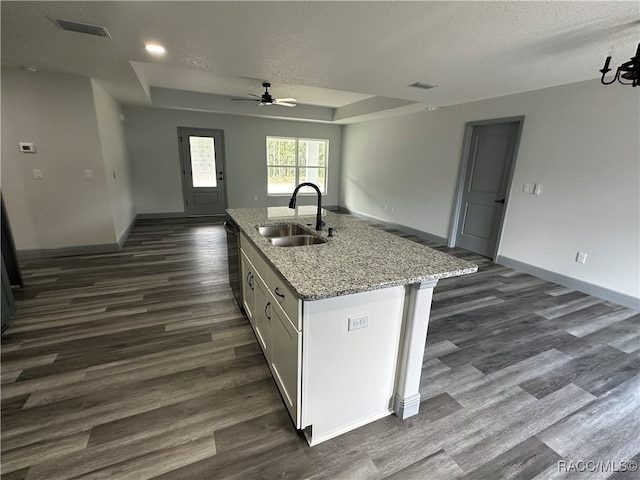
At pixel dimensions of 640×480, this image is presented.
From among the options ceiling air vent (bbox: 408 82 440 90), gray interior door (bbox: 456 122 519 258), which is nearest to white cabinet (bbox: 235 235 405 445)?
ceiling air vent (bbox: 408 82 440 90)

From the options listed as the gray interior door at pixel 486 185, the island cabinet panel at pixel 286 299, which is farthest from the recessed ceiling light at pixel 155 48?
the gray interior door at pixel 486 185

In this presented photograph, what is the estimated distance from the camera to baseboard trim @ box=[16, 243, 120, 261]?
12.9 feet

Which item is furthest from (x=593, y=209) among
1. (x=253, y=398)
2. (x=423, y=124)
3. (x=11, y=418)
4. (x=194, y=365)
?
(x=11, y=418)

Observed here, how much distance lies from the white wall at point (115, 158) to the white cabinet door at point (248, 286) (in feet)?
10.2

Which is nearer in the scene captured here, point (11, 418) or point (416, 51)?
point (11, 418)

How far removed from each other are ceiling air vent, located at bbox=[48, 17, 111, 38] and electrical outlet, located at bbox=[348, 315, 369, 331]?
2.87m

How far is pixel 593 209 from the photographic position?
3.25 meters

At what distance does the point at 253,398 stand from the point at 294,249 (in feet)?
3.14

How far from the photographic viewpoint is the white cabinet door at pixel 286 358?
1393mm

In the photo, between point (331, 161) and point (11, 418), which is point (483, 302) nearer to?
point (11, 418)

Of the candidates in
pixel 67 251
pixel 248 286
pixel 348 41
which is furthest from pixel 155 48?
pixel 67 251

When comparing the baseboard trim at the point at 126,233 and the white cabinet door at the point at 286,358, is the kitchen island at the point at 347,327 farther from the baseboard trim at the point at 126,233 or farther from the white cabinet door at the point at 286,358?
the baseboard trim at the point at 126,233

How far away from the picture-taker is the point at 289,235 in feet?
8.17

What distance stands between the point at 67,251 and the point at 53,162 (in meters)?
1.23
